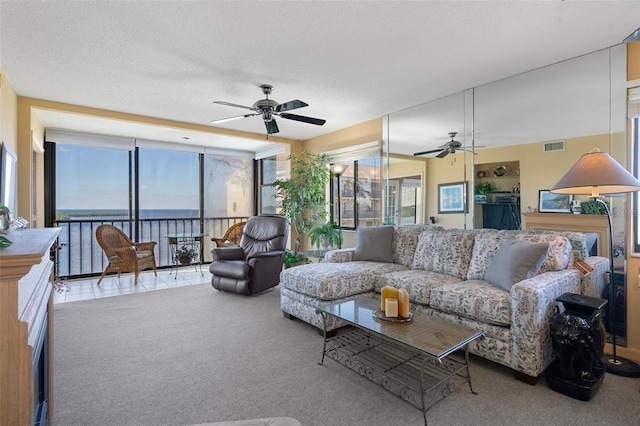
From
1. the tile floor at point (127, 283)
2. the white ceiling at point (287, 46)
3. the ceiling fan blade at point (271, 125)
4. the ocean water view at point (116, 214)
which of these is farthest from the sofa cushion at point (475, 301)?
the ocean water view at point (116, 214)

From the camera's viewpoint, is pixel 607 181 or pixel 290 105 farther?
pixel 290 105

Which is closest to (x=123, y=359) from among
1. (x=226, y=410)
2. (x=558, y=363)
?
(x=226, y=410)

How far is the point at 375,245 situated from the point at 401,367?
1.67m

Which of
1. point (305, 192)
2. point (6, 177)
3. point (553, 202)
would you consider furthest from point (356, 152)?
point (6, 177)

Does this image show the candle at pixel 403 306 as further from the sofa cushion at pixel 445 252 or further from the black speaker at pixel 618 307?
the black speaker at pixel 618 307

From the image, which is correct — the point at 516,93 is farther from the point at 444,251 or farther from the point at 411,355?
the point at 411,355

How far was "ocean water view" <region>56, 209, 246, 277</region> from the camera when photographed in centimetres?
546

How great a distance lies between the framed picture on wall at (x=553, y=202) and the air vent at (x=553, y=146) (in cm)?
39

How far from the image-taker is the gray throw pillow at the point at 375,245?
3736mm

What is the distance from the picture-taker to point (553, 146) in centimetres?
295

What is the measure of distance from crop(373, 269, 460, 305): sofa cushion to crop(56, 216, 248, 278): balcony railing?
4.57 metres

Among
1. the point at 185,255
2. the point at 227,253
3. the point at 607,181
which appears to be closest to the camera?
the point at 607,181

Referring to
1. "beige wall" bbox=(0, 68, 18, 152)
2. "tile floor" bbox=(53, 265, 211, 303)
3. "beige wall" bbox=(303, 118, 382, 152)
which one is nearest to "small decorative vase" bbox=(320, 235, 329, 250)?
"beige wall" bbox=(303, 118, 382, 152)

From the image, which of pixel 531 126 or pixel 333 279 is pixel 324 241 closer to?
pixel 333 279
